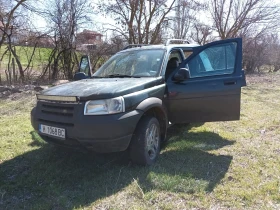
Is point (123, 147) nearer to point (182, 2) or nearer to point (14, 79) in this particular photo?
point (14, 79)

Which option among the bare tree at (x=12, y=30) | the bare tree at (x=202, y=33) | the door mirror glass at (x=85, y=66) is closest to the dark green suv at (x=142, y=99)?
the door mirror glass at (x=85, y=66)

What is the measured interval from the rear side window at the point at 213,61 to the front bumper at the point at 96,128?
158 cm

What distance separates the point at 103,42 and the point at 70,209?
38.3 ft

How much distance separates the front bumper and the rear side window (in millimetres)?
1585

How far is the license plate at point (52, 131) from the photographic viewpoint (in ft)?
10.00

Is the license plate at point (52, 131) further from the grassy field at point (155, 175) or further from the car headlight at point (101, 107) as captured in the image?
the grassy field at point (155, 175)

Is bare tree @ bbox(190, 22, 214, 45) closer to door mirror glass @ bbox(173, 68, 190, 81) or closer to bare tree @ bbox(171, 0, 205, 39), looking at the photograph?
bare tree @ bbox(171, 0, 205, 39)

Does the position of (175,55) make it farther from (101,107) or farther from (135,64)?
(101,107)

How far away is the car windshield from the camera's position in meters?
4.03

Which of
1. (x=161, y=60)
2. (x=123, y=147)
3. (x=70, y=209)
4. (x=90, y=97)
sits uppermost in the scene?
(x=161, y=60)

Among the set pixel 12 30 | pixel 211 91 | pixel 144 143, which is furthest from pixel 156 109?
pixel 12 30

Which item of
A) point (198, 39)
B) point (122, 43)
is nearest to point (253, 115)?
point (122, 43)

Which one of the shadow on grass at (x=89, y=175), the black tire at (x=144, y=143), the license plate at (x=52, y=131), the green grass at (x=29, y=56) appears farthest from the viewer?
the green grass at (x=29, y=56)

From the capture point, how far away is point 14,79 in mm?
11055
